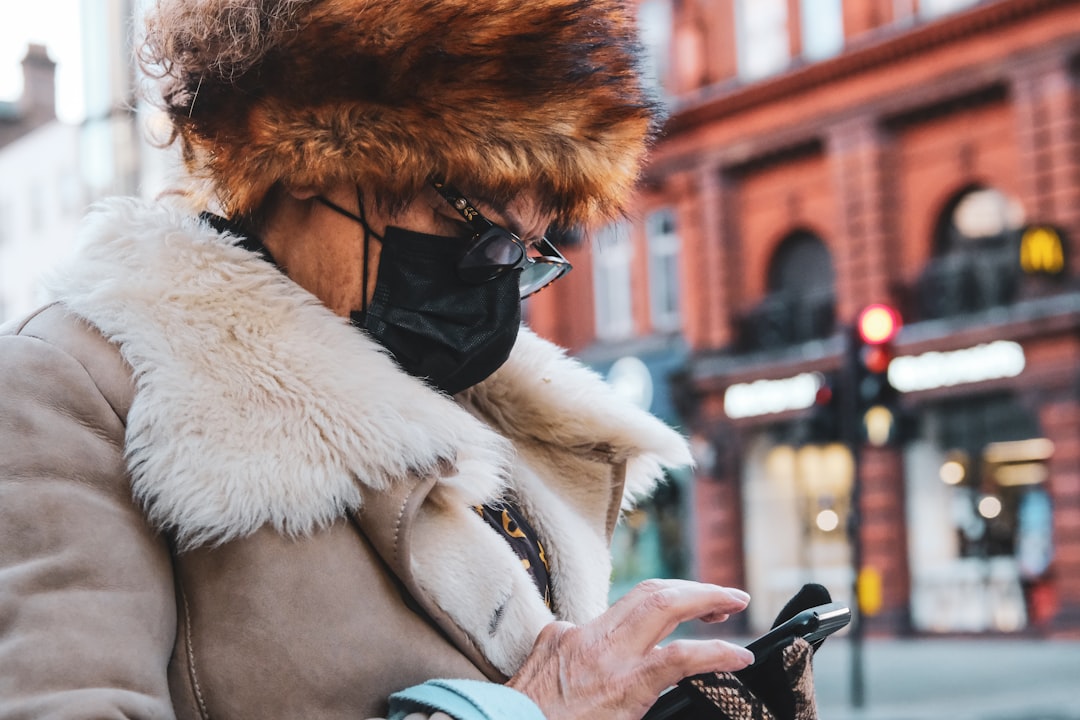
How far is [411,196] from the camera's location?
182 centimetres

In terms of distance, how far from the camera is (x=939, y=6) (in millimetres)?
18516

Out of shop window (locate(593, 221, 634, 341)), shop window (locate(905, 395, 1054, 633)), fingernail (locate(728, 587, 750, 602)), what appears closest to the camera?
fingernail (locate(728, 587, 750, 602))

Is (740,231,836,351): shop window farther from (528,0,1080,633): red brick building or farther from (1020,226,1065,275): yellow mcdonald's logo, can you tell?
(1020,226,1065,275): yellow mcdonald's logo

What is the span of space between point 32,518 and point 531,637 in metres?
0.64

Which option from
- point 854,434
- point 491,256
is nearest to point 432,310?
point 491,256

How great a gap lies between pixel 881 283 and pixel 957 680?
275 inches

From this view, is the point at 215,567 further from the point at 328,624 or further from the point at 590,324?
the point at 590,324

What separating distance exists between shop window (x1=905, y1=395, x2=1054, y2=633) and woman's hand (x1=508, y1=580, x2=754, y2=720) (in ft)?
53.9

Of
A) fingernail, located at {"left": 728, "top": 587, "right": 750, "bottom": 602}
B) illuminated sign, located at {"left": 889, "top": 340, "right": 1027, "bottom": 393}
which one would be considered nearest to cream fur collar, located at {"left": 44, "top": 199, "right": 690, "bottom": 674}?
fingernail, located at {"left": 728, "top": 587, "right": 750, "bottom": 602}

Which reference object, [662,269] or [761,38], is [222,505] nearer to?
[761,38]

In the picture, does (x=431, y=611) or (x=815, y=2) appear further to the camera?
(x=815, y=2)

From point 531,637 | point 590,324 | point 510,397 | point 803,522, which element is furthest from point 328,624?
point 590,324

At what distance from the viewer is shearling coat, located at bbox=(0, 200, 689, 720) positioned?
4.61 feet

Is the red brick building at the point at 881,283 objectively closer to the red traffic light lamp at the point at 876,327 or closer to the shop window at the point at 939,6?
the shop window at the point at 939,6
